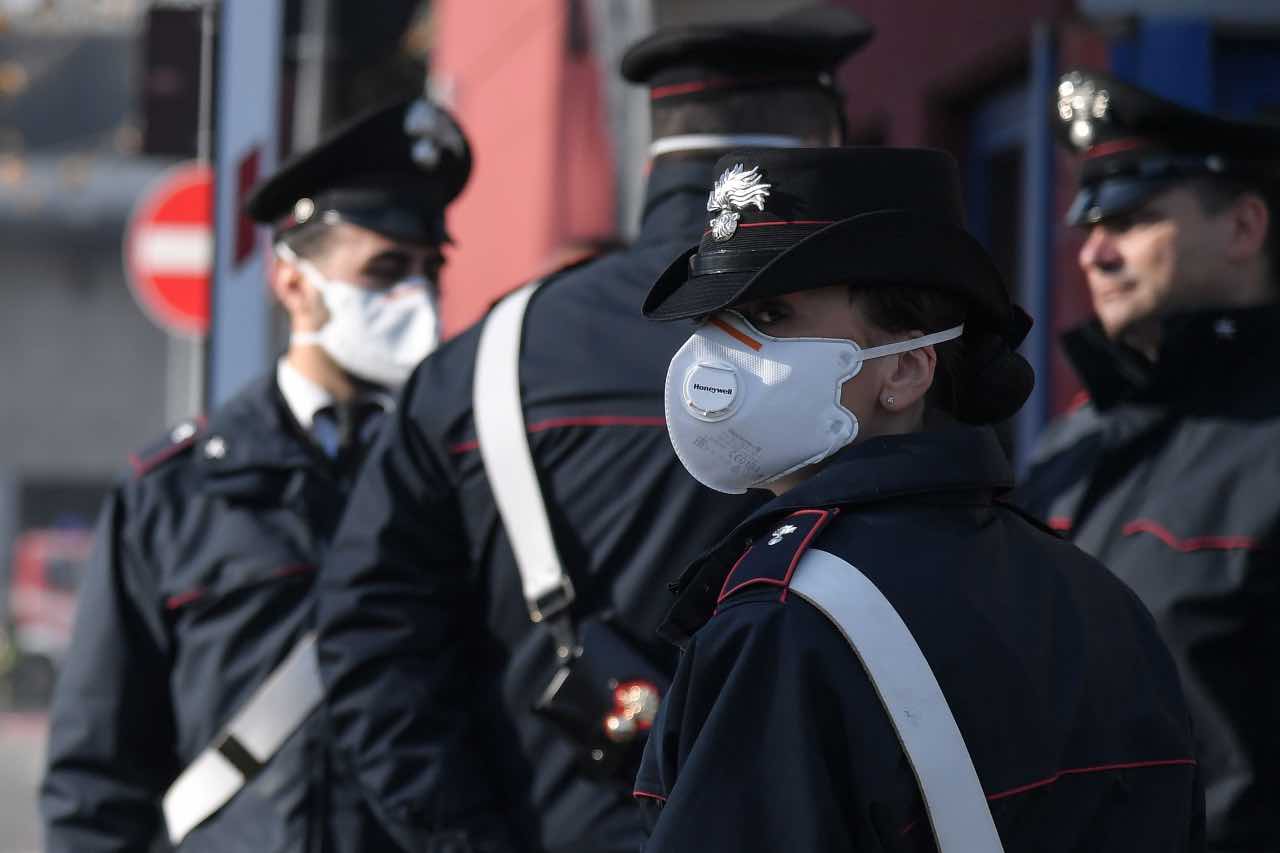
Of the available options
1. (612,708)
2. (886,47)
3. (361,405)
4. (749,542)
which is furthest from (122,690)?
(886,47)

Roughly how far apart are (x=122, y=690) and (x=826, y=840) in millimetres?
2104

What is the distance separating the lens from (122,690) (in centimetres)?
372

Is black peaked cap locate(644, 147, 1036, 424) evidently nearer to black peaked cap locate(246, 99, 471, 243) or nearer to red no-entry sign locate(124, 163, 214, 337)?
black peaked cap locate(246, 99, 471, 243)

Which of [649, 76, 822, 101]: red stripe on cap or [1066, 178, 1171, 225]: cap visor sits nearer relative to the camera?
[649, 76, 822, 101]: red stripe on cap

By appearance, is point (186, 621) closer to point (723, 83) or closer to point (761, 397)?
point (723, 83)

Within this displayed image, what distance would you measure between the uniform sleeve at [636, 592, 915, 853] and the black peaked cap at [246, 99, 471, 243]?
2183 mm

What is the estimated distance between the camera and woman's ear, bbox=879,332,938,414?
7.22 feet

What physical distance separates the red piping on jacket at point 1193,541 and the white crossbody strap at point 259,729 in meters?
1.44

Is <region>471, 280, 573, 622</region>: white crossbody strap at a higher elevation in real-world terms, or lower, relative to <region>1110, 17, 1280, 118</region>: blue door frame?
lower

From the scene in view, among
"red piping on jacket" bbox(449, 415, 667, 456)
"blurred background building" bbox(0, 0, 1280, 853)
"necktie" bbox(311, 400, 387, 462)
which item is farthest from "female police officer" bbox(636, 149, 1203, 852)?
"blurred background building" bbox(0, 0, 1280, 853)

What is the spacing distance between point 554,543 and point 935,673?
1163mm

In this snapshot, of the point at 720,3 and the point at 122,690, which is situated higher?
the point at 720,3

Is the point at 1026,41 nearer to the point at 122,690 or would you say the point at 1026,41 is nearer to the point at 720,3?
the point at 720,3

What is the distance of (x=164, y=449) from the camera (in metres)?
3.91
